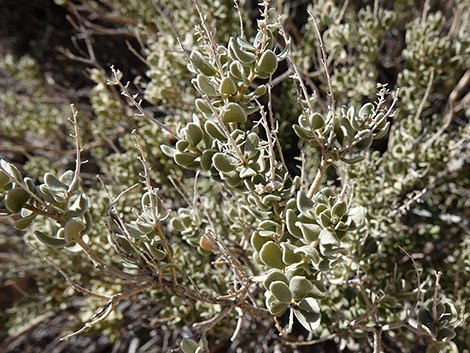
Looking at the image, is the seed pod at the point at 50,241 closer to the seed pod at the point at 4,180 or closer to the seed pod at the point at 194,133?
the seed pod at the point at 4,180

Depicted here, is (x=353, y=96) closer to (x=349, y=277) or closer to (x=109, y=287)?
(x=349, y=277)

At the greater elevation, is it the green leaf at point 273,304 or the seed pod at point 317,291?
the green leaf at point 273,304

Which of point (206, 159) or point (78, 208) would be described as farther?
point (206, 159)

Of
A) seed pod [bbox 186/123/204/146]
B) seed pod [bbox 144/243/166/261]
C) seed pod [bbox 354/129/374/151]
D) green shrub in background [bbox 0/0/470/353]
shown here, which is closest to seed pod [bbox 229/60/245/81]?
green shrub in background [bbox 0/0/470/353]

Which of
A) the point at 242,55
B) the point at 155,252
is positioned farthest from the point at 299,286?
the point at 242,55

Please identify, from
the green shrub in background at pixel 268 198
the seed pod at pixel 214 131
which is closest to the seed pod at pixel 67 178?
the green shrub in background at pixel 268 198

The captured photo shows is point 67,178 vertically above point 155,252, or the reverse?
point 67,178

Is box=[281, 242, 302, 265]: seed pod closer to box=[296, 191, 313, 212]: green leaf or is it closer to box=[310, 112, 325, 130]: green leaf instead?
box=[296, 191, 313, 212]: green leaf

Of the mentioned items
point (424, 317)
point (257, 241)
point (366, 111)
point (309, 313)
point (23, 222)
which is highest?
point (23, 222)

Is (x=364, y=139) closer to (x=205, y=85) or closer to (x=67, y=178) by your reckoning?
(x=205, y=85)
